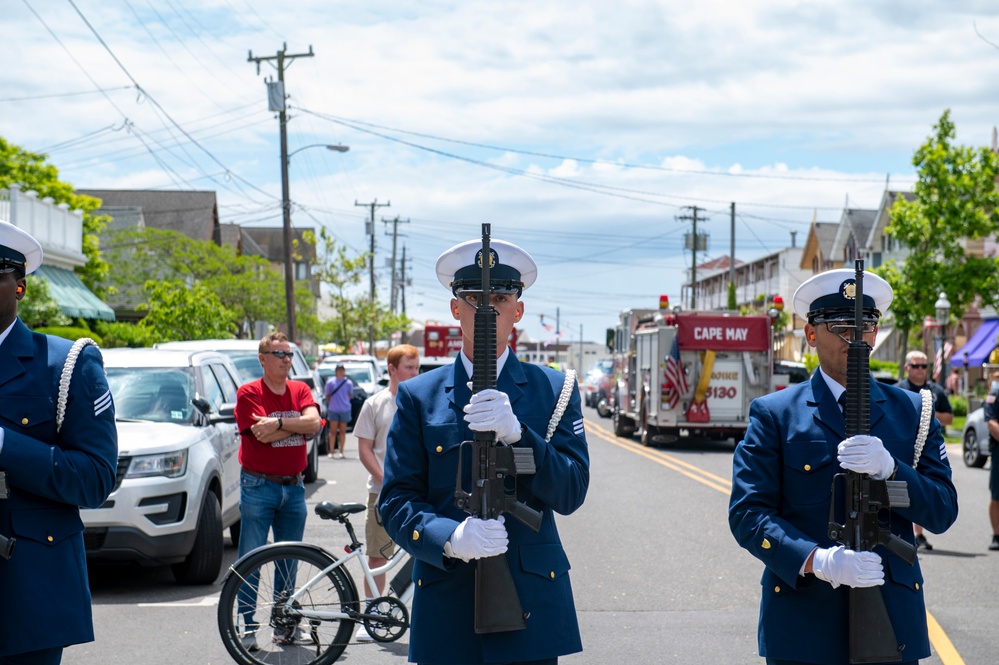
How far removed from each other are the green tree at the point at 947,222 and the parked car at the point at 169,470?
27.5m

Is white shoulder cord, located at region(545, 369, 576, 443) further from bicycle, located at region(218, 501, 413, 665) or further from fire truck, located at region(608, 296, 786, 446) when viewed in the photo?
fire truck, located at region(608, 296, 786, 446)

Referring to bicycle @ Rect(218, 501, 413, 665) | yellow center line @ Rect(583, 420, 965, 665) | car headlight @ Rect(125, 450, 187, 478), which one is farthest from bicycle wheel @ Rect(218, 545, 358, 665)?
car headlight @ Rect(125, 450, 187, 478)

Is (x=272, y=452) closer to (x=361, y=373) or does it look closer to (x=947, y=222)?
(x=361, y=373)

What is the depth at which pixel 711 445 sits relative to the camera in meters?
27.0

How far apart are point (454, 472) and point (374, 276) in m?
69.4

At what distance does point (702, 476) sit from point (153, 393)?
34.9ft

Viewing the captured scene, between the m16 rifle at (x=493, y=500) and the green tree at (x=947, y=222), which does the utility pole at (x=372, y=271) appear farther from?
the m16 rifle at (x=493, y=500)

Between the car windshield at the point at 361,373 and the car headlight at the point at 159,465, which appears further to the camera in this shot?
the car windshield at the point at 361,373

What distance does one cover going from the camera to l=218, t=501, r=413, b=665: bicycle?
22.3 ft

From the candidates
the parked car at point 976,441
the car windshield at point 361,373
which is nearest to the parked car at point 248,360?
the parked car at point 976,441

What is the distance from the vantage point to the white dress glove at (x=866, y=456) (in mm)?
3576

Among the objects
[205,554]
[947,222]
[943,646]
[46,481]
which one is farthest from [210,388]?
[947,222]

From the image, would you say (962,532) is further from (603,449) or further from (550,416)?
(603,449)

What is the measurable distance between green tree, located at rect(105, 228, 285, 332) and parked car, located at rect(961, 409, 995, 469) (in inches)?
1241
